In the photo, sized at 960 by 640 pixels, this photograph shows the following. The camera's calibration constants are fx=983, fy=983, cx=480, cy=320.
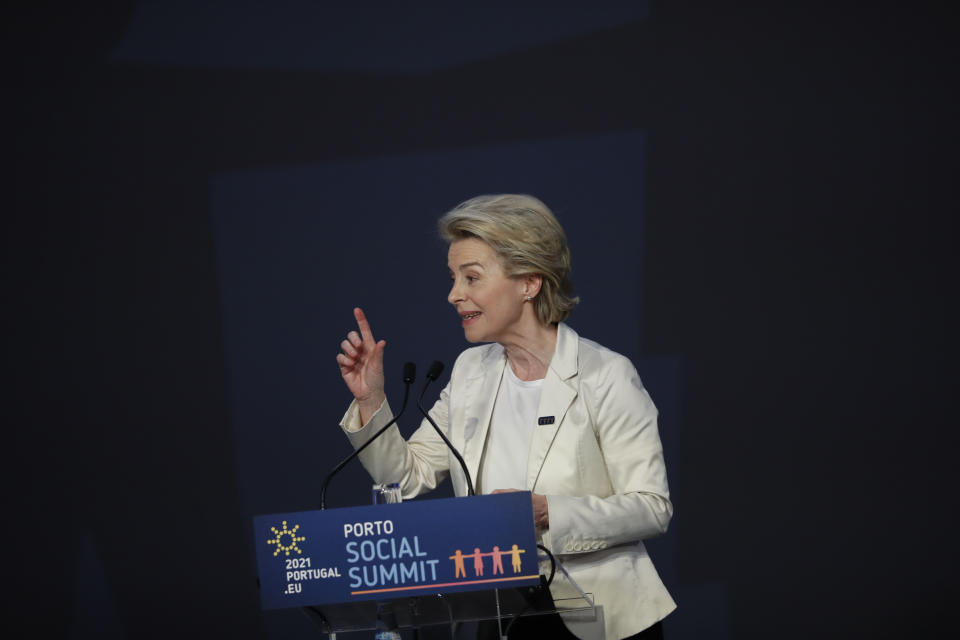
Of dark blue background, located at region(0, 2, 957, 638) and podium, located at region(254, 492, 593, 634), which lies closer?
podium, located at region(254, 492, 593, 634)

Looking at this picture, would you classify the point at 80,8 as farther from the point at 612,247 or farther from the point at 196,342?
the point at 612,247

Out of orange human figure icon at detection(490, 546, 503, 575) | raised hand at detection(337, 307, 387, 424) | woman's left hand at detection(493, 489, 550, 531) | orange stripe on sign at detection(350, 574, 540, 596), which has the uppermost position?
raised hand at detection(337, 307, 387, 424)

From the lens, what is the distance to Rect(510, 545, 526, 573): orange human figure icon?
5.31 ft

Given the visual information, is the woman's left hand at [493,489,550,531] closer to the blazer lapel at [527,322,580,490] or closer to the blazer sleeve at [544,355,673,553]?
the blazer sleeve at [544,355,673,553]

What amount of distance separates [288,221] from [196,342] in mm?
580

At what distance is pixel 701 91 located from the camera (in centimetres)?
375

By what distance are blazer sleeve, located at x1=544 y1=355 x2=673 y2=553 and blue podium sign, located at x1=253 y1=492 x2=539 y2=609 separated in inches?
11.7

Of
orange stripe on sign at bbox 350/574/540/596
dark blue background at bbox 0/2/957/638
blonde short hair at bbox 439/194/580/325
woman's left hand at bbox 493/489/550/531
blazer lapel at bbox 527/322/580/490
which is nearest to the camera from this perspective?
orange stripe on sign at bbox 350/574/540/596

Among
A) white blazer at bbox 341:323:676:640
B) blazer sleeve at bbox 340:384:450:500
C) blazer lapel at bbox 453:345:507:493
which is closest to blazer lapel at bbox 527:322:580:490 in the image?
white blazer at bbox 341:323:676:640

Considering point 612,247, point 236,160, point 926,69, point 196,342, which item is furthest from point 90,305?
point 926,69

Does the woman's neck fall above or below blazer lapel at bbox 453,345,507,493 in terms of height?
above

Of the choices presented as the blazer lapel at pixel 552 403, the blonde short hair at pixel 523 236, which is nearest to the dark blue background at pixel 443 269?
the blonde short hair at pixel 523 236

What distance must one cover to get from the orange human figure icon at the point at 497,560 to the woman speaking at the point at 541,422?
0.29 m

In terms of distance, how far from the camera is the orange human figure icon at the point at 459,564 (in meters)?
1.62
